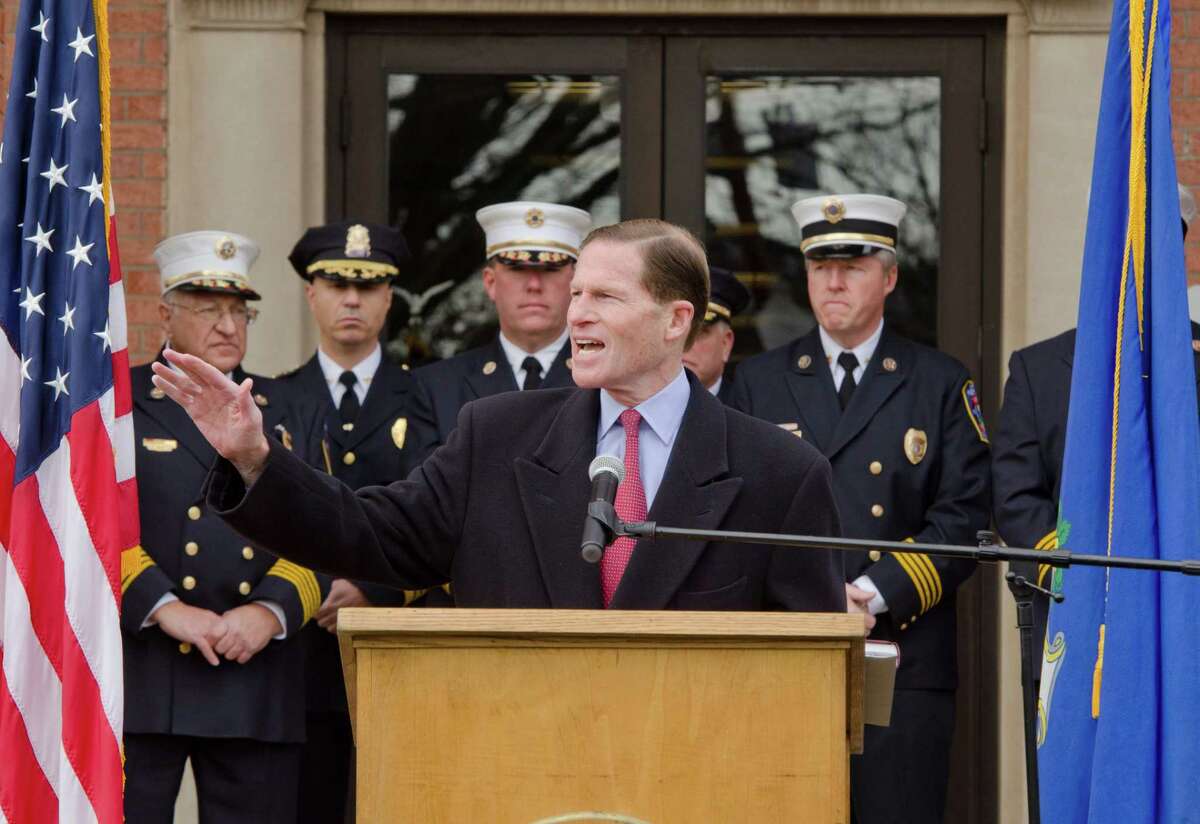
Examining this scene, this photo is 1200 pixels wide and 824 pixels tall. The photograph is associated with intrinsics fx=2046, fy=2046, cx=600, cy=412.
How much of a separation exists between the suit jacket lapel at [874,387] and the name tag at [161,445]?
6.52ft

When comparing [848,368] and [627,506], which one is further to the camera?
[848,368]

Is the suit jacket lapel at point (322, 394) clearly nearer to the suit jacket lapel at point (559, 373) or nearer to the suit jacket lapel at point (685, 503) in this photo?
the suit jacket lapel at point (559, 373)

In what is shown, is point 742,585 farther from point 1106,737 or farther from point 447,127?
point 447,127

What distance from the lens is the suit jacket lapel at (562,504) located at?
12.8 ft

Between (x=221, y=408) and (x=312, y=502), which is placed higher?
(x=221, y=408)

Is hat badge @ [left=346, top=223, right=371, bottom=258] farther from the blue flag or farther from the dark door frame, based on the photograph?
the blue flag

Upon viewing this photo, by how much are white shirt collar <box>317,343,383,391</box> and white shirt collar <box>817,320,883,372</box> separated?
1472mm

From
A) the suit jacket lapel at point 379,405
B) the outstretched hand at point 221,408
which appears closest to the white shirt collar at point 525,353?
the suit jacket lapel at point 379,405

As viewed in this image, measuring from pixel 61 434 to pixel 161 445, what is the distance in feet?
2.87

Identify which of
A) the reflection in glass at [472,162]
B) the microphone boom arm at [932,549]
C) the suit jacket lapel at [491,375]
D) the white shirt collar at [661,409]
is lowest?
the microphone boom arm at [932,549]

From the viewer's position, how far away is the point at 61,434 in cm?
533

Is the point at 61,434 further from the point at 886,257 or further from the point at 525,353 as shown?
the point at 886,257

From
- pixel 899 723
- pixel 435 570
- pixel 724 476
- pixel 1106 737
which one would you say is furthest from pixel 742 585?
pixel 899 723

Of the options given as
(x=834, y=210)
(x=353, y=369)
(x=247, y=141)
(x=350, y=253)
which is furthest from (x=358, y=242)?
(x=834, y=210)
